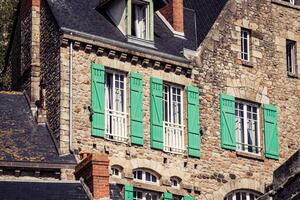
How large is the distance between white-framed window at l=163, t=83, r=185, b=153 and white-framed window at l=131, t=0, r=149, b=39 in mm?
1608

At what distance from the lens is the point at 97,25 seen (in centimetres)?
3641

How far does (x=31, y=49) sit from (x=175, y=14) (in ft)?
13.5

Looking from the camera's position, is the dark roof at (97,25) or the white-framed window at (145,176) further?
the dark roof at (97,25)

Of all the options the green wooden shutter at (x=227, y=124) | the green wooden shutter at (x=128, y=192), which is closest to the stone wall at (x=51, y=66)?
the green wooden shutter at (x=128, y=192)

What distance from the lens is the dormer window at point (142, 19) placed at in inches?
1452

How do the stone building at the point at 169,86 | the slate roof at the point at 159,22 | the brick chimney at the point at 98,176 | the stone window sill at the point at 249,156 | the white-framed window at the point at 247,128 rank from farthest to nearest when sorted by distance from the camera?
the white-framed window at the point at 247,128
the stone window sill at the point at 249,156
the slate roof at the point at 159,22
the stone building at the point at 169,86
the brick chimney at the point at 98,176

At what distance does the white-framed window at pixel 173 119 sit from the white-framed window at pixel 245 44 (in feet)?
8.77

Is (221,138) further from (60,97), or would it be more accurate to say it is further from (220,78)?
(60,97)

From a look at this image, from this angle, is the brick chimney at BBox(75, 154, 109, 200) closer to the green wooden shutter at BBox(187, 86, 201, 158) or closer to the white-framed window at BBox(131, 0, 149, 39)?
the green wooden shutter at BBox(187, 86, 201, 158)

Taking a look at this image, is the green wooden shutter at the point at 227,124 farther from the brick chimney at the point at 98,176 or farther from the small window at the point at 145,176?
the brick chimney at the point at 98,176

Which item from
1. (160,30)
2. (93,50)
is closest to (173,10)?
(160,30)

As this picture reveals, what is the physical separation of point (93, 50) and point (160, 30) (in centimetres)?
320

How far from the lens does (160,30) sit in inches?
1499

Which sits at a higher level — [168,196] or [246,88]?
[246,88]
